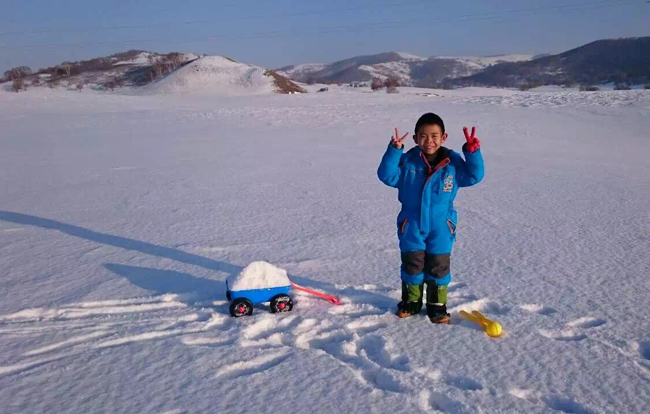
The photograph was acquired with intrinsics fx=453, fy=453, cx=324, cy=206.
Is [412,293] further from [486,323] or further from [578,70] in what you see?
[578,70]

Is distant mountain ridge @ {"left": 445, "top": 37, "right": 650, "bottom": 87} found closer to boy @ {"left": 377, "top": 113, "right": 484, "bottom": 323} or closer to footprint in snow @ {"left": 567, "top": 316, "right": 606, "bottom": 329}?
footprint in snow @ {"left": 567, "top": 316, "right": 606, "bottom": 329}

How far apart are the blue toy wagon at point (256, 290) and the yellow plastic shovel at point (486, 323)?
116 cm

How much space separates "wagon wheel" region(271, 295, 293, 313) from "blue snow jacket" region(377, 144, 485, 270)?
0.84 meters

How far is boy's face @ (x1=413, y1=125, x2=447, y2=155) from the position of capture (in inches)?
108

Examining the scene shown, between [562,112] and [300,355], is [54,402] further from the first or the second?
[562,112]

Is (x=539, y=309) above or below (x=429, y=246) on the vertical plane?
below

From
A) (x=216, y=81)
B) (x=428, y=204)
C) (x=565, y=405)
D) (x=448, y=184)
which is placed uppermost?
(x=216, y=81)

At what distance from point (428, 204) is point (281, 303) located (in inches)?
45.0

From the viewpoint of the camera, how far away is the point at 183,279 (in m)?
3.56

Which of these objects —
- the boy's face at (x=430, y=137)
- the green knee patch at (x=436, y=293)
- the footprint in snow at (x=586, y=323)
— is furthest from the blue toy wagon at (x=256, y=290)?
the footprint in snow at (x=586, y=323)

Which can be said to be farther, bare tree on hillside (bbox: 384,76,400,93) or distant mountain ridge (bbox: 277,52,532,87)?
distant mountain ridge (bbox: 277,52,532,87)

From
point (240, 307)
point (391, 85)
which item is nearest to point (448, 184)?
point (240, 307)

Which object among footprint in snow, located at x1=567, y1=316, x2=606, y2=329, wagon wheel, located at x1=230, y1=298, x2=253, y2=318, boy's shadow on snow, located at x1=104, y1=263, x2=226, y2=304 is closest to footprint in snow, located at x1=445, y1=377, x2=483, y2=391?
footprint in snow, located at x1=567, y1=316, x2=606, y2=329

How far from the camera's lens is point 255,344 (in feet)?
8.48
